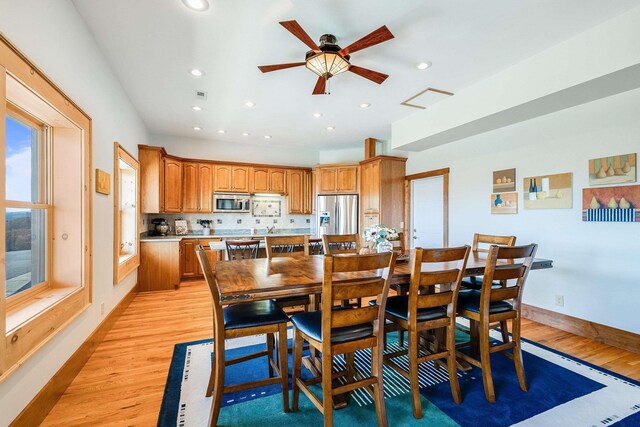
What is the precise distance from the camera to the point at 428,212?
16.8 feet

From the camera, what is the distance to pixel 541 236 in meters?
3.40

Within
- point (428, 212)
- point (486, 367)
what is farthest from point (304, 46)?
point (428, 212)

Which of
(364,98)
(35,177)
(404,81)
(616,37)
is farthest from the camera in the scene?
(364,98)

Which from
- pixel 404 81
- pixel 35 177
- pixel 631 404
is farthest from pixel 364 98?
pixel 631 404

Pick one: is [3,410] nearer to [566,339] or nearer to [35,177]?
[35,177]

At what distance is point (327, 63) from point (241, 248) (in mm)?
2202

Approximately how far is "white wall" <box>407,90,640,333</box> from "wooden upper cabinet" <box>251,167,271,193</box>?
4039 mm

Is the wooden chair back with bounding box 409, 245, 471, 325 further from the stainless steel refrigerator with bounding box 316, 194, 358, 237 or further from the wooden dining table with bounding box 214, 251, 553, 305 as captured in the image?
the stainless steel refrigerator with bounding box 316, 194, 358, 237

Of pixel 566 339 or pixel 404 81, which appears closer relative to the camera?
pixel 566 339

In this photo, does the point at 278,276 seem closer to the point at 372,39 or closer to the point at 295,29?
the point at 295,29

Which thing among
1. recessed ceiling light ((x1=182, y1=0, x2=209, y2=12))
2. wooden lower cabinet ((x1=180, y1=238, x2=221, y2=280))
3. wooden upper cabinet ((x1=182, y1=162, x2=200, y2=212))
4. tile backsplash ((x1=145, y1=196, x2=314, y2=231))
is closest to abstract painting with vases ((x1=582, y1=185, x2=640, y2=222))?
recessed ceiling light ((x1=182, y1=0, x2=209, y2=12))

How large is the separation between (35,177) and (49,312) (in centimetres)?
98

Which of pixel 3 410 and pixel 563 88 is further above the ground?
pixel 563 88

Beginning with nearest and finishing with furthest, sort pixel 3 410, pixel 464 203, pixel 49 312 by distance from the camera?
1. pixel 3 410
2. pixel 49 312
3. pixel 464 203
